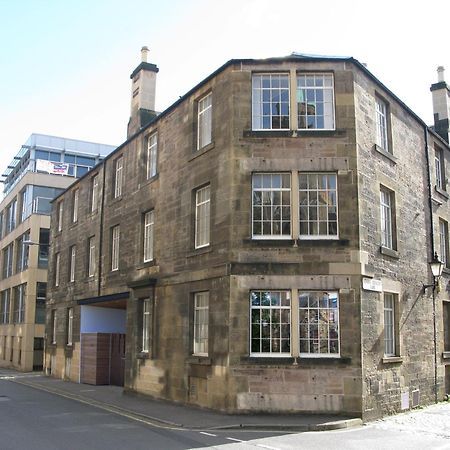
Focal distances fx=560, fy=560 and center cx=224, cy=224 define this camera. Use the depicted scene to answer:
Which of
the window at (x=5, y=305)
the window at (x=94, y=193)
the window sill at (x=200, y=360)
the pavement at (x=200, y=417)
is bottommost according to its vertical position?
the pavement at (x=200, y=417)

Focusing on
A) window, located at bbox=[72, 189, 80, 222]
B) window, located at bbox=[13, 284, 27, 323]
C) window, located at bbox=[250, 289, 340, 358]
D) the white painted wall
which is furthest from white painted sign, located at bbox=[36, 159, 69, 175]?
window, located at bbox=[250, 289, 340, 358]

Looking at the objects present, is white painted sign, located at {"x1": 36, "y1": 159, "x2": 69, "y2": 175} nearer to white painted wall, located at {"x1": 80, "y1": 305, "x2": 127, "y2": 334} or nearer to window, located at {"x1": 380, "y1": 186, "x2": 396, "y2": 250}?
white painted wall, located at {"x1": 80, "y1": 305, "x2": 127, "y2": 334}

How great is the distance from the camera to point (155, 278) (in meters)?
18.8

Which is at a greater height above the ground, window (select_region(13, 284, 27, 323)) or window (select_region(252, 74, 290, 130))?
window (select_region(252, 74, 290, 130))

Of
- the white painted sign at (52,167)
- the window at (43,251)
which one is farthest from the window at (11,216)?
the window at (43,251)

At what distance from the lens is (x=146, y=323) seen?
1962 cm

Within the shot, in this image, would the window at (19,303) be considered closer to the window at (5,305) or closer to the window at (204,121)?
the window at (5,305)

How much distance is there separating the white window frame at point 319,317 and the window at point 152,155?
8.34 meters

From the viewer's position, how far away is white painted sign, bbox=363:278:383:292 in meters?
14.8

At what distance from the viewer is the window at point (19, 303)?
39.5 m

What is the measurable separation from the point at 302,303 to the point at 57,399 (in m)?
9.70

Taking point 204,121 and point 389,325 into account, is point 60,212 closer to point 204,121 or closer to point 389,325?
point 204,121

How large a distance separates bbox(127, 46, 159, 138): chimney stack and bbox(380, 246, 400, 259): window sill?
1151 cm

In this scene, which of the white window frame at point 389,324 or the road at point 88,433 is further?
the white window frame at point 389,324
